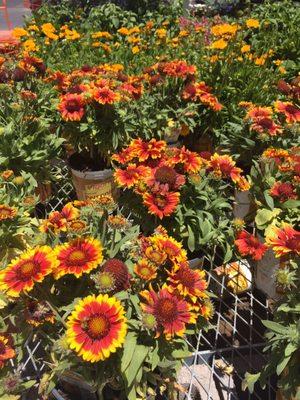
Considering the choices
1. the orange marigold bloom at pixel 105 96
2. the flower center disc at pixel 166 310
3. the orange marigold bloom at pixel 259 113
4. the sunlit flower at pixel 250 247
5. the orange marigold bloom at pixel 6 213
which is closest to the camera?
the flower center disc at pixel 166 310

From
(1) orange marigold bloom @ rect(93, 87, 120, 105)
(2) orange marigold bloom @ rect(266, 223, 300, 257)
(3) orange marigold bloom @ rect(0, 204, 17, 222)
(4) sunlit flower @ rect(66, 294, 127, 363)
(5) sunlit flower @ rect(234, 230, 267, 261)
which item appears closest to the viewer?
(4) sunlit flower @ rect(66, 294, 127, 363)

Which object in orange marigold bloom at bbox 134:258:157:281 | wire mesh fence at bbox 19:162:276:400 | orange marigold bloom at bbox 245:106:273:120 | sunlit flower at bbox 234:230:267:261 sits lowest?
wire mesh fence at bbox 19:162:276:400

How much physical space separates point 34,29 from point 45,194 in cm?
220

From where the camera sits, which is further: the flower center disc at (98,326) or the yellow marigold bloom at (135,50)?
the yellow marigold bloom at (135,50)

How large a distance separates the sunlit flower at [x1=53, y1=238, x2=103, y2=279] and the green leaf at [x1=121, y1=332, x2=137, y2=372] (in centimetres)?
21

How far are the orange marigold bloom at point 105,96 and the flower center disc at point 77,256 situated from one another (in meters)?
1.12

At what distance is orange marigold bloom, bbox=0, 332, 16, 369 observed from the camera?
1.09 m

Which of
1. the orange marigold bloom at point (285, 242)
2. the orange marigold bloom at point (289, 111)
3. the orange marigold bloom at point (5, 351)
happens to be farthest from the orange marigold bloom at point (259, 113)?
the orange marigold bloom at point (5, 351)

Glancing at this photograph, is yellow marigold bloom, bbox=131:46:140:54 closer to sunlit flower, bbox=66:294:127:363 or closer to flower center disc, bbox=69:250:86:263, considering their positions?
flower center disc, bbox=69:250:86:263

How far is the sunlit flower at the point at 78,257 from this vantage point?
41.0 inches

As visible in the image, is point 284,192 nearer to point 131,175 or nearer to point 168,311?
point 131,175

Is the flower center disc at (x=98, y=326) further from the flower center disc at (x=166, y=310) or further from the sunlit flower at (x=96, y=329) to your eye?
the flower center disc at (x=166, y=310)

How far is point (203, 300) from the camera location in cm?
122

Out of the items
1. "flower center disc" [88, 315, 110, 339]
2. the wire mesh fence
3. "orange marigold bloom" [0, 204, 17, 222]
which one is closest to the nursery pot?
the wire mesh fence
